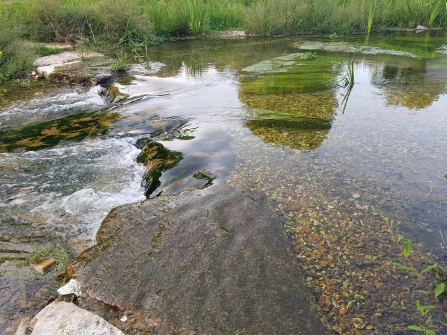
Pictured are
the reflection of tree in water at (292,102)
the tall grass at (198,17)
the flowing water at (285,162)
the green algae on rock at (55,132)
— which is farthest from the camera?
the tall grass at (198,17)

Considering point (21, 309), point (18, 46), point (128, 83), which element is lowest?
point (21, 309)

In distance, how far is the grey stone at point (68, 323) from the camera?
1.71 metres

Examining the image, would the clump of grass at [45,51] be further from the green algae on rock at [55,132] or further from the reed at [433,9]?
the reed at [433,9]

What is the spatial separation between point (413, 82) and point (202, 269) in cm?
613

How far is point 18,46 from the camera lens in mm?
8234

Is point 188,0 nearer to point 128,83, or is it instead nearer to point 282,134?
point 128,83

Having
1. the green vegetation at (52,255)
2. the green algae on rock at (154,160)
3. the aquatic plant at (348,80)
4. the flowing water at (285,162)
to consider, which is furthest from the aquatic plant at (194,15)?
the green vegetation at (52,255)

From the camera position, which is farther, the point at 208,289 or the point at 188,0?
the point at 188,0

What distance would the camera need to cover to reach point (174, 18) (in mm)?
13188

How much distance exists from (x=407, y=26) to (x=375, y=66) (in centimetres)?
938

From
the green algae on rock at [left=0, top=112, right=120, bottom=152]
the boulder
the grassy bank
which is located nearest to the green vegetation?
the boulder

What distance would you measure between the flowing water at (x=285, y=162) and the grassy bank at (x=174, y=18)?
12.0 feet

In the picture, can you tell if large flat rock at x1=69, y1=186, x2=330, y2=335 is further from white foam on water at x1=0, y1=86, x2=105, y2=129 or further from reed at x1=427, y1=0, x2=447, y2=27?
reed at x1=427, y1=0, x2=447, y2=27

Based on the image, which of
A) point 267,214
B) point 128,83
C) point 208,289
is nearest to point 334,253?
point 267,214
